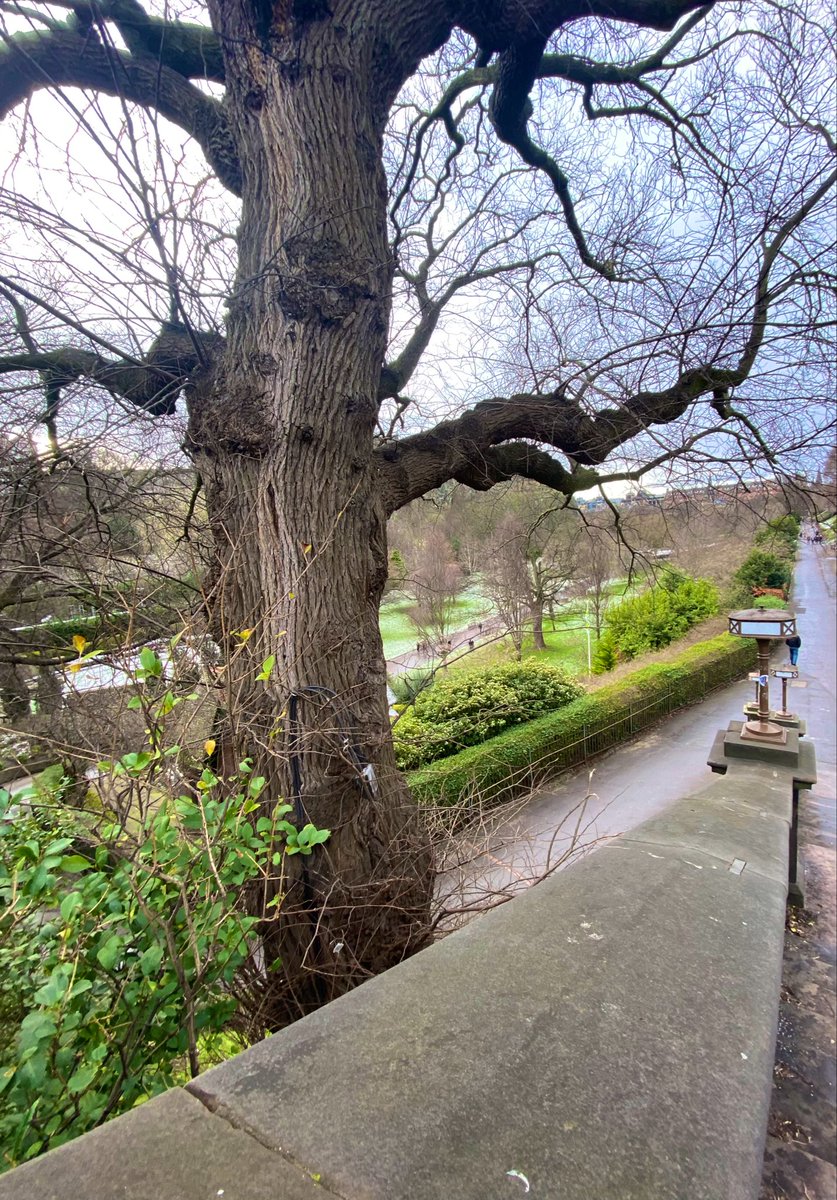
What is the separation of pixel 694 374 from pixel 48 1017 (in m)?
4.22

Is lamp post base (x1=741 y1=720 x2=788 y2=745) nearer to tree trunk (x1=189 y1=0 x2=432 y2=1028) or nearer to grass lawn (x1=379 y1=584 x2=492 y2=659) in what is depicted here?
tree trunk (x1=189 y1=0 x2=432 y2=1028)

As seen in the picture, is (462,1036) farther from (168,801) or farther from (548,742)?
(548,742)

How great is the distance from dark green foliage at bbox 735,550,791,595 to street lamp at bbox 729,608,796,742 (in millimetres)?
14950

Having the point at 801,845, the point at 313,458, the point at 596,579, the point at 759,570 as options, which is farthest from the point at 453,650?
the point at 759,570

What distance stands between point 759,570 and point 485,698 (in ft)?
47.2

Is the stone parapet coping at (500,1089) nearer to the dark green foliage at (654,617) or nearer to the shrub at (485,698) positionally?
the shrub at (485,698)

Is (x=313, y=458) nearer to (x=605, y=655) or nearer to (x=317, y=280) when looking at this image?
(x=317, y=280)

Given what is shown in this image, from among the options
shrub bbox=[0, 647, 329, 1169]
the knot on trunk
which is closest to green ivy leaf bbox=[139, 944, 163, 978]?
shrub bbox=[0, 647, 329, 1169]

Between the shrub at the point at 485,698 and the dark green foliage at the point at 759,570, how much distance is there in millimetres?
11666

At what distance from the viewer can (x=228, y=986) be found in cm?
150

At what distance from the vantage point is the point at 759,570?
1748cm

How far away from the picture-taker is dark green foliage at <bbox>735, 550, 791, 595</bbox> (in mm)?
17297

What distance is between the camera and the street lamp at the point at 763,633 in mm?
3836

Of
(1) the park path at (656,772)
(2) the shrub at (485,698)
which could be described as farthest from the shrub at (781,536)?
(2) the shrub at (485,698)
